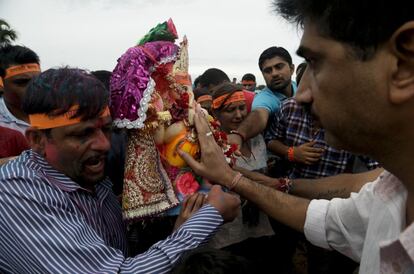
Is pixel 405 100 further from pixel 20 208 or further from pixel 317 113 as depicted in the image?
pixel 20 208

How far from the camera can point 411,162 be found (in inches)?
40.1

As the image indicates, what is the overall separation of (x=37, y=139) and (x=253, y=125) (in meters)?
2.13

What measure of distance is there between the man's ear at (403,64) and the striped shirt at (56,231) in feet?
3.20

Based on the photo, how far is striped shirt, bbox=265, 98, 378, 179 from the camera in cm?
312

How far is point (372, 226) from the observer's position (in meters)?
1.23

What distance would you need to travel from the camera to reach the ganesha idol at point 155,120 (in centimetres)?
183

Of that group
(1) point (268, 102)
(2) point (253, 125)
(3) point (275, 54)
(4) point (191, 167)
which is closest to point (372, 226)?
(4) point (191, 167)

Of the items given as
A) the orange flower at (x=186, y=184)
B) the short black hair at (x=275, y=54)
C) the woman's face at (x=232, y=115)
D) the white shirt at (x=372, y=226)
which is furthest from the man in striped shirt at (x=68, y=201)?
the short black hair at (x=275, y=54)

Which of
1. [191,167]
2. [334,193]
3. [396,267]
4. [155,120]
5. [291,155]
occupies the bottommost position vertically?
[291,155]

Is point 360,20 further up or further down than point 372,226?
further up

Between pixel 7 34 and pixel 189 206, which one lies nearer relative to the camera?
pixel 189 206

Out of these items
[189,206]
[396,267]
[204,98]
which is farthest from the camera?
[204,98]

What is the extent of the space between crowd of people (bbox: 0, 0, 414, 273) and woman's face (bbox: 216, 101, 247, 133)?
1181 mm

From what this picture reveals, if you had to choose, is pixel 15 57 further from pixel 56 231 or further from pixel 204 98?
pixel 56 231
